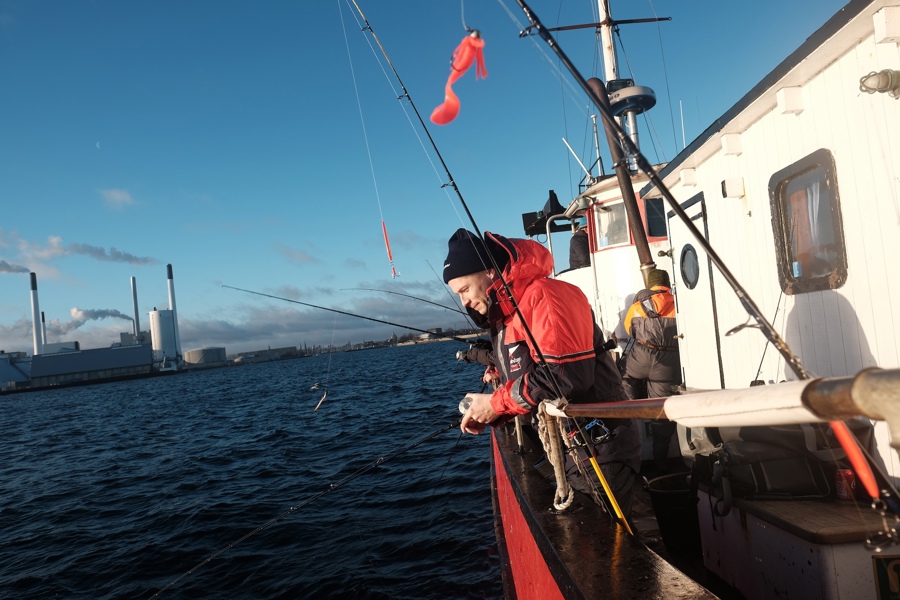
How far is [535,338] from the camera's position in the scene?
2.94 m

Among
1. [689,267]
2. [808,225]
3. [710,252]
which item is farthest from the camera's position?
[689,267]

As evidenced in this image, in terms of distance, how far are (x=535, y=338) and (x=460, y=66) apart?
1394 millimetres

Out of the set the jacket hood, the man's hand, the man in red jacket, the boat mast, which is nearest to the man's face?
the man in red jacket

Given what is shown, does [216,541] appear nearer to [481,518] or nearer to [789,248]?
[481,518]

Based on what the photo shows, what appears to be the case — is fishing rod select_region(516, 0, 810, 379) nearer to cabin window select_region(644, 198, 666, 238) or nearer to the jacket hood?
the jacket hood

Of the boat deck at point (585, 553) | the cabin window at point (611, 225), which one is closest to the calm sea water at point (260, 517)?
the boat deck at point (585, 553)

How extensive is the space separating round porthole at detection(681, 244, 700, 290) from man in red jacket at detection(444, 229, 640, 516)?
3.38m

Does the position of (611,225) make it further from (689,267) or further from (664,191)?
(664,191)

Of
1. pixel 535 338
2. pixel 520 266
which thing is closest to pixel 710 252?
pixel 535 338

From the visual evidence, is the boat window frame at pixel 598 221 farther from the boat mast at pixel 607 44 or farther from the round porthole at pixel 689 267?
the round porthole at pixel 689 267

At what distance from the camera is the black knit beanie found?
323 cm

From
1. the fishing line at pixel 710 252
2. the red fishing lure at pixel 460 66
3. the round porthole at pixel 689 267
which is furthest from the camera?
the round porthole at pixel 689 267

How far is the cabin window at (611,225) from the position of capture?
10281 mm

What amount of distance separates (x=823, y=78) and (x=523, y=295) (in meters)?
2.48
